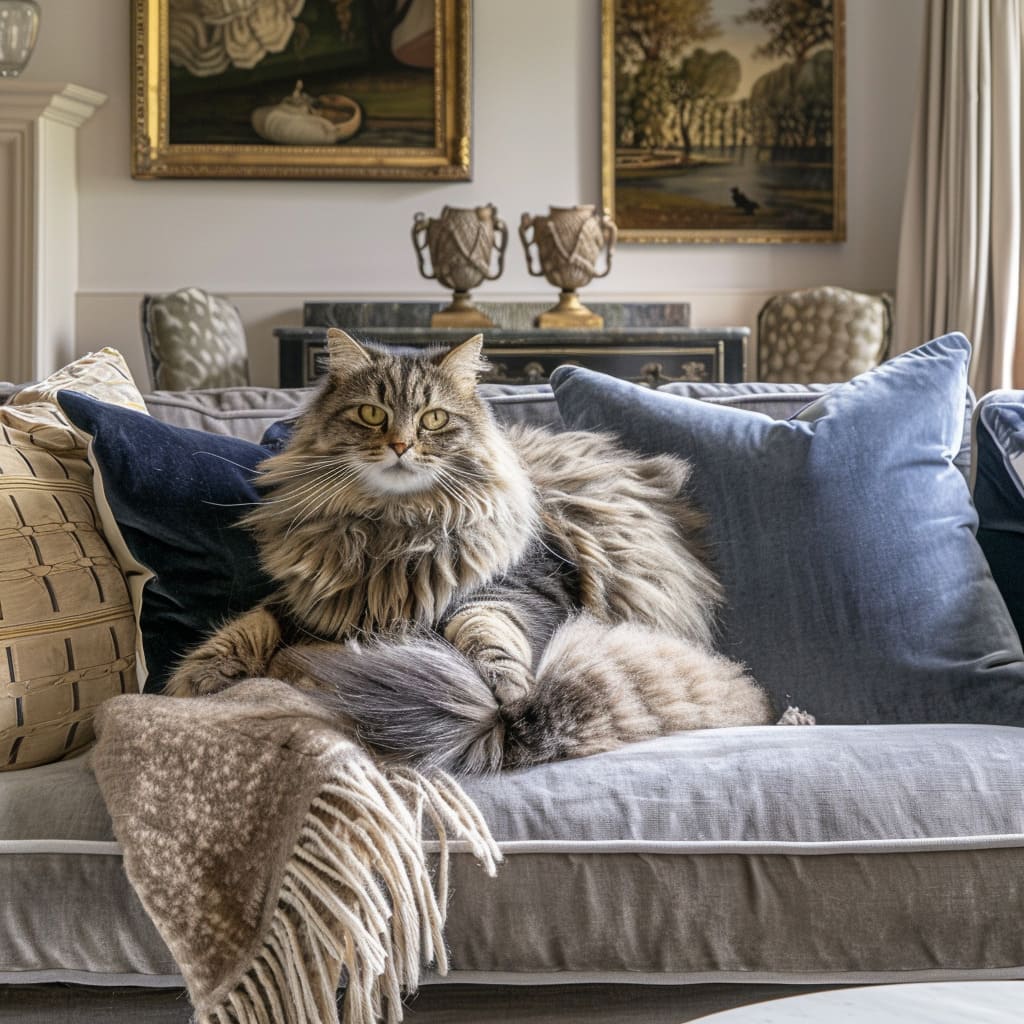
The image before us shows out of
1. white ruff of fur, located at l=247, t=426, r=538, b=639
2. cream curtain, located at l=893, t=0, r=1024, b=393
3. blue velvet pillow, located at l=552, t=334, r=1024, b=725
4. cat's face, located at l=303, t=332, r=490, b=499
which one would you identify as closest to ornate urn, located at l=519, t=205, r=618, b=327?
cream curtain, located at l=893, t=0, r=1024, b=393

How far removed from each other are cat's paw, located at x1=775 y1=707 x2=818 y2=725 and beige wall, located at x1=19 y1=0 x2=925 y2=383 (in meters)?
2.99

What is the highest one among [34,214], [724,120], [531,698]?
[724,120]

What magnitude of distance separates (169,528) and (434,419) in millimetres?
364

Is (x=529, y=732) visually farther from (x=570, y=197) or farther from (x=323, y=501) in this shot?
(x=570, y=197)

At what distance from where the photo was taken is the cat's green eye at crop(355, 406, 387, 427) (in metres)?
1.50

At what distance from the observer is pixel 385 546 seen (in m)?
1.48

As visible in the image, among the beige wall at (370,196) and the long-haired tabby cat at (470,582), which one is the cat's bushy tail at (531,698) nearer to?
the long-haired tabby cat at (470,582)

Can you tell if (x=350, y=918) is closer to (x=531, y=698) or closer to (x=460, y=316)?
(x=531, y=698)

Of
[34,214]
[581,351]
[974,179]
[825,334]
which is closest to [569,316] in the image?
[581,351]

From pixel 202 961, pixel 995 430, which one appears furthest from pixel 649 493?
pixel 202 961

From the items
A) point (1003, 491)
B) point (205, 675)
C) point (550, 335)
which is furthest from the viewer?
point (550, 335)

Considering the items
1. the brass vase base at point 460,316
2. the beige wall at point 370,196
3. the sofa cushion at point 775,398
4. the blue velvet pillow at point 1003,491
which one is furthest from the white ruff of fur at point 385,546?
the beige wall at point 370,196

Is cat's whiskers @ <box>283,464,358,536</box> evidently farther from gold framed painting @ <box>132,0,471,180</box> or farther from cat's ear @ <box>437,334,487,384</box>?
gold framed painting @ <box>132,0,471,180</box>

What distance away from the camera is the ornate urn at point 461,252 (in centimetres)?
369
